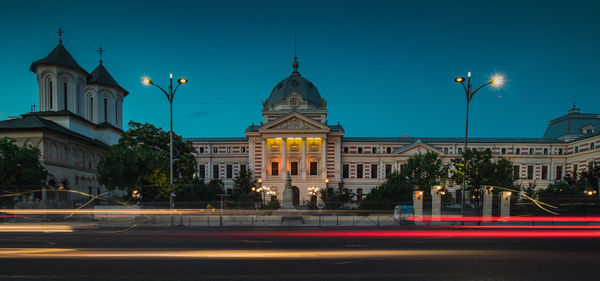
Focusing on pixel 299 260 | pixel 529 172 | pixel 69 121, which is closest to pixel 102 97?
pixel 69 121

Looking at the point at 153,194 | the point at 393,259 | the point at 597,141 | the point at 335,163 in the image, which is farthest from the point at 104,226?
the point at 597,141

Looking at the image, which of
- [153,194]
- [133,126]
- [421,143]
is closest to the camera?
[153,194]

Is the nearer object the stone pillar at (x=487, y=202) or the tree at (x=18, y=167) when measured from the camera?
the stone pillar at (x=487, y=202)

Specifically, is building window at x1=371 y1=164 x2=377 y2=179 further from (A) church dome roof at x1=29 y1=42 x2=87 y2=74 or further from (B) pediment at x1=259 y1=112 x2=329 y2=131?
(A) church dome roof at x1=29 y1=42 x2=87 y2=74

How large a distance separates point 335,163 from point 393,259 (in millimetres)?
45999

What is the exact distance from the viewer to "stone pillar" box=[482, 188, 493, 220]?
79.6ft

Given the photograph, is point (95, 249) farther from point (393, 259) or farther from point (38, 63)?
point (38, 63)

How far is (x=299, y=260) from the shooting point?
30.9 ft

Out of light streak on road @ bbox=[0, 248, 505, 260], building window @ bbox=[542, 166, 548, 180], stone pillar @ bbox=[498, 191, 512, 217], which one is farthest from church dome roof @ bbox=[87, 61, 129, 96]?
building window @ bbox=[542, 166, 548, 180]

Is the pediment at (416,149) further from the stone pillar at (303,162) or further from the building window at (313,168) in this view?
the stone pillar at (303,162)

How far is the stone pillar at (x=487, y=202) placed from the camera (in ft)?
79.6

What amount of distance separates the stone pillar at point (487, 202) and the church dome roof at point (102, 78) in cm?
5758

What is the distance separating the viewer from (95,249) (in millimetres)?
11406

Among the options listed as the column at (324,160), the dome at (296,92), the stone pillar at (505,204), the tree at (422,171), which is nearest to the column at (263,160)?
the dome at (296,92)
